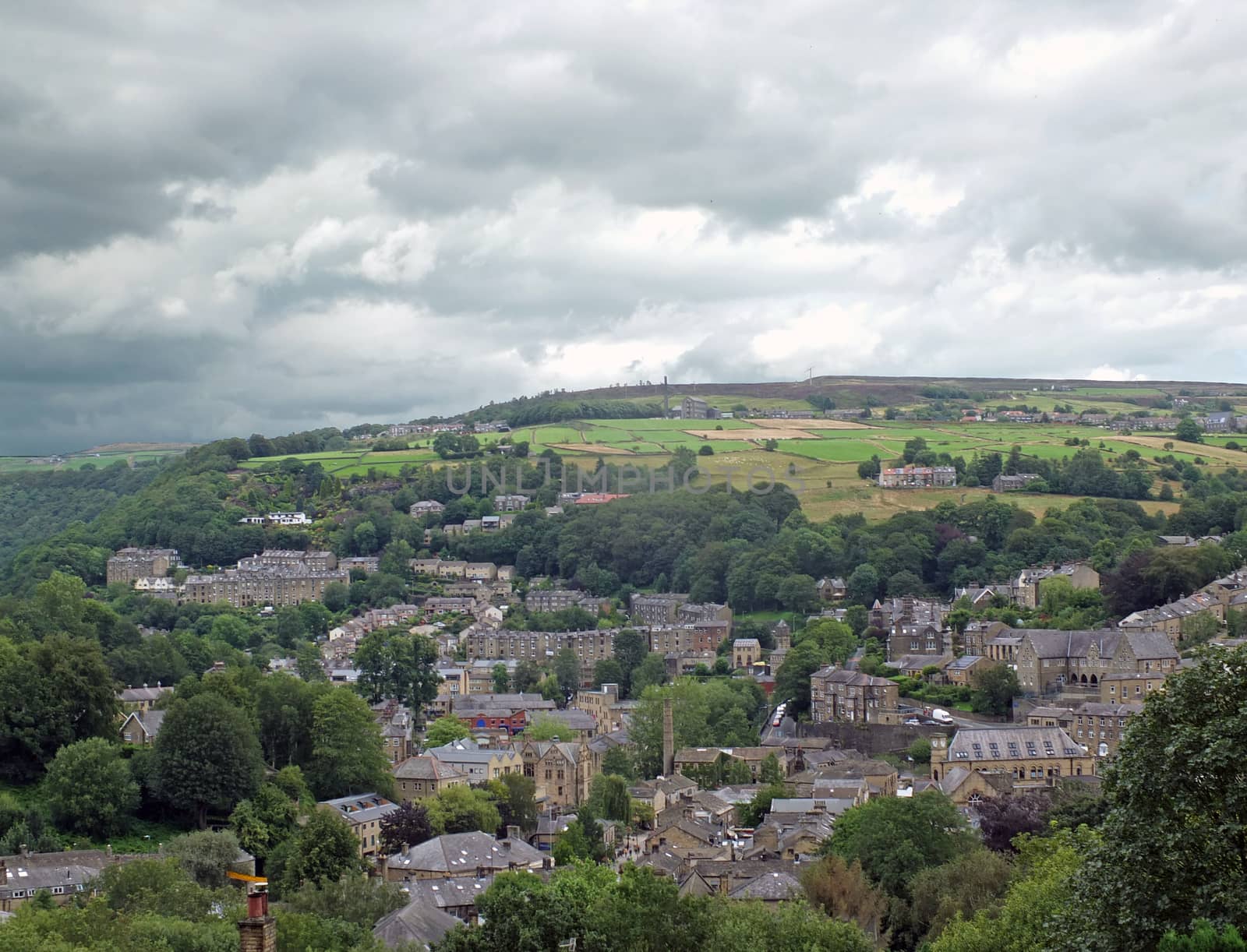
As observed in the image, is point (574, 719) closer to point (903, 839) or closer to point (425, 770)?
point (425, 770)

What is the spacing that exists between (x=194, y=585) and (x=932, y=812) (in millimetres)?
98806

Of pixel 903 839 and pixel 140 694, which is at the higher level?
pixel 903 839

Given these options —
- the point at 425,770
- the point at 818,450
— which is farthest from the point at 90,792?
the point at 818,450

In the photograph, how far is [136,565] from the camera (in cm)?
14212

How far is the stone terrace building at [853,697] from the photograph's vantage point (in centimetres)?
8194

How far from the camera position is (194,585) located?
138 metres

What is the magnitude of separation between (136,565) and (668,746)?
253ft

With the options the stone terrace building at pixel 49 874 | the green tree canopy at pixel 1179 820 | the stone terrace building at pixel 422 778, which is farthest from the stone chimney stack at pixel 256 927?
the stone terrace building at pixel 422 778

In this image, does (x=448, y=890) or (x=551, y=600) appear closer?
(x=448, y=890)

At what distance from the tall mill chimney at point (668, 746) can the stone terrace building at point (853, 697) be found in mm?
8769

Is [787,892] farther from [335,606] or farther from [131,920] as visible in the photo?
[335,606]

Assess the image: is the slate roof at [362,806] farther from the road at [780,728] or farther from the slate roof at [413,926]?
the road at [780,728]

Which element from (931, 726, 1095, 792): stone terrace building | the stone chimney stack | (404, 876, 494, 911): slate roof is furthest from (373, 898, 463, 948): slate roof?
(931, 726, 1095, 792): stone terrace building

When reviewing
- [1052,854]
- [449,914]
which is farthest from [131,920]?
[1052,854]
